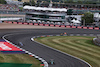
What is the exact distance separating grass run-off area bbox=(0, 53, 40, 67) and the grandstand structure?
68.7 m

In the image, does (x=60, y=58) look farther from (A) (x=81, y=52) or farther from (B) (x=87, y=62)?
(A) (x=81, y=52)

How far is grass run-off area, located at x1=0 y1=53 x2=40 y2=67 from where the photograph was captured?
101 feet

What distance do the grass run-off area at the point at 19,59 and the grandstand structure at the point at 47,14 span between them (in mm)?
68678

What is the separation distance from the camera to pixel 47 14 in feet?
343

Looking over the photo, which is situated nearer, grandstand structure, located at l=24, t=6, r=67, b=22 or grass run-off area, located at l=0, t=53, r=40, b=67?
grass run-off area, located at l=0, t=53, r=40, b=67

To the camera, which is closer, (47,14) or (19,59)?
(19,59)

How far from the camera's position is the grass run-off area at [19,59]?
101 feet

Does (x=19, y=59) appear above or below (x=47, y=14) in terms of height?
→ above

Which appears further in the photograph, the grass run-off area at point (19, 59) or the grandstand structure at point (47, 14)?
the grandstand structure at point (47, 14)

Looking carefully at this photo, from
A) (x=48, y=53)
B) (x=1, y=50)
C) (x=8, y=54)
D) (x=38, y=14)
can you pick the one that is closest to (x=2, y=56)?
(x=8, y=54)

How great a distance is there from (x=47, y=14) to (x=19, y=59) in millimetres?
73357

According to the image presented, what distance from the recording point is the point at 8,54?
117ft

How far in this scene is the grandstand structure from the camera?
10369cm

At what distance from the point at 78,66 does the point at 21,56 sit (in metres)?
9.52
